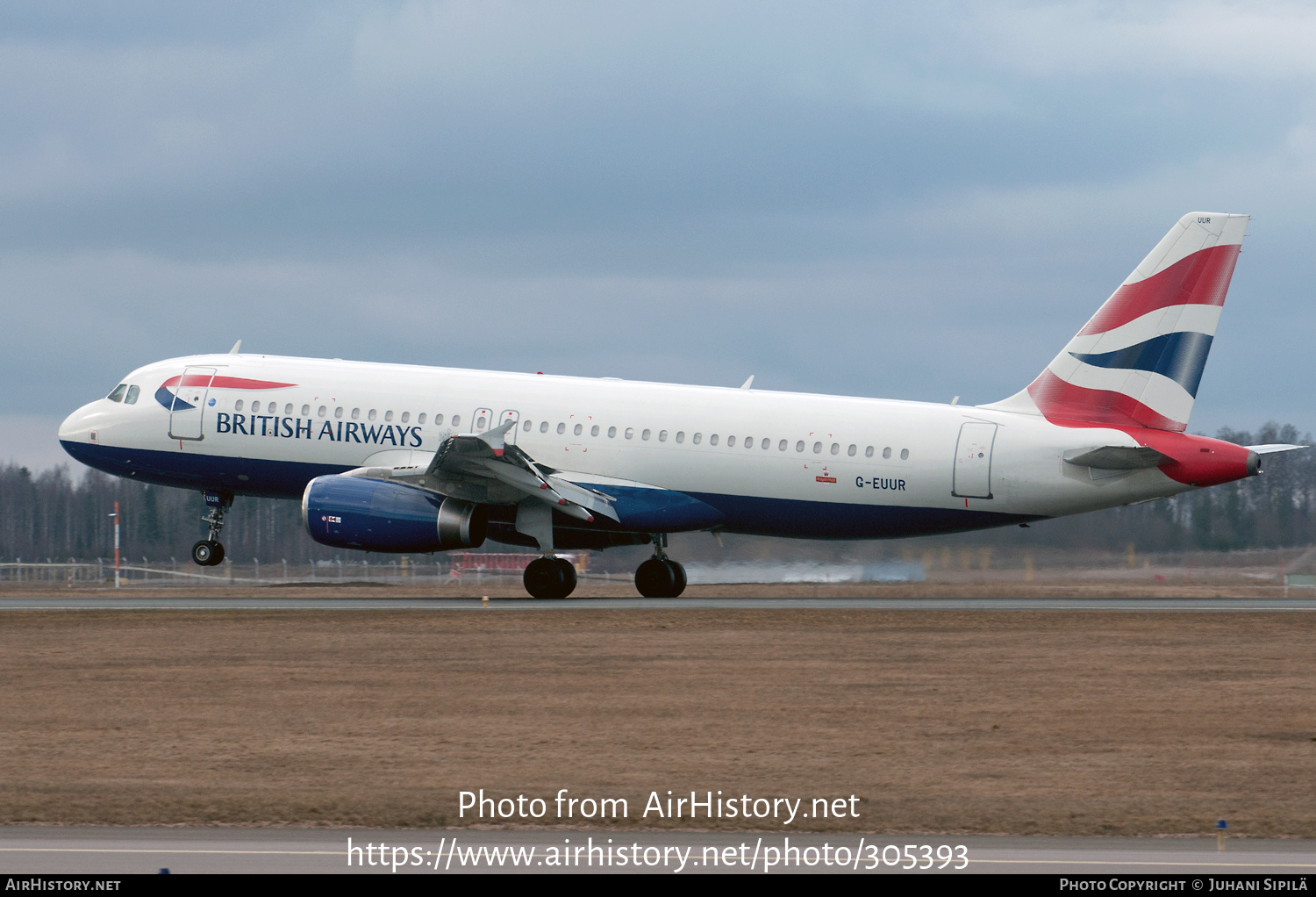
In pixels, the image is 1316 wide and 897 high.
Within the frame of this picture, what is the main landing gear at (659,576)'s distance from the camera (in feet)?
123

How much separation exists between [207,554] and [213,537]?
2.30 feet

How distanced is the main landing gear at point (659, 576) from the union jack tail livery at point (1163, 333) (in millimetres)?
10031

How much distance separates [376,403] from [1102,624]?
1730 centimetres

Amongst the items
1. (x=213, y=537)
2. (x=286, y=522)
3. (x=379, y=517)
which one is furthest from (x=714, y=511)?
(x=286, y=522)

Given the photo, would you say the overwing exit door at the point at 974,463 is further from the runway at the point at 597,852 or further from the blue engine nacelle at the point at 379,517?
the runway at the point at 597,852

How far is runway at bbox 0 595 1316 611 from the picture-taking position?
107 ft

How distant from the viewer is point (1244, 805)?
43.3 ft

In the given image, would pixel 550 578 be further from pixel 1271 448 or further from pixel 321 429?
pixel 1271 448

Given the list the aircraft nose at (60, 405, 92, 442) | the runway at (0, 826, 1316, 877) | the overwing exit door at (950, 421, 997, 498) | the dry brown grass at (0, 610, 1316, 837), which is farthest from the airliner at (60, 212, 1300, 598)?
the runway at (0, 826, 1316, 877)

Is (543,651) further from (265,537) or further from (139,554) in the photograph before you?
(265,537)

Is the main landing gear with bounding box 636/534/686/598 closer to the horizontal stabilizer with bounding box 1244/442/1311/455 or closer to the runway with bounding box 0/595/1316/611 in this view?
the runway with bounding box 0/595/1316/611

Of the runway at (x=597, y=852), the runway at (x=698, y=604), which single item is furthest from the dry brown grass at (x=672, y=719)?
the runway at (x=698, y=604)

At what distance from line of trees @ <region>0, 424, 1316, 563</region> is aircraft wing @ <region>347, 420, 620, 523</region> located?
8.32 meters

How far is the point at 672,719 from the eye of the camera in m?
18.2
